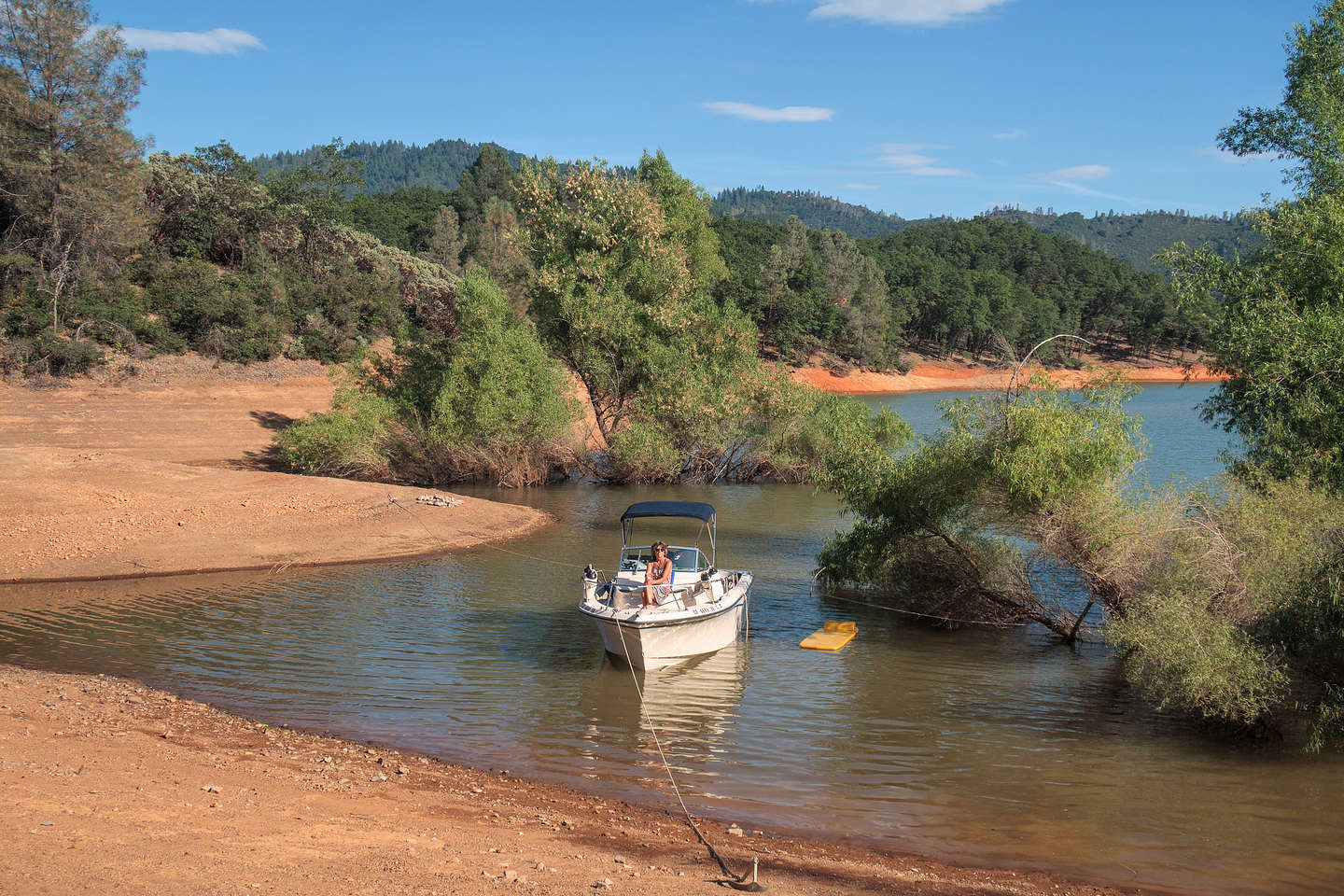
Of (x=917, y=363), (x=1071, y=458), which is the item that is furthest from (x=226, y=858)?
(x=917, y=363)

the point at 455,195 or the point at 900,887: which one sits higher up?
the point at 455,195

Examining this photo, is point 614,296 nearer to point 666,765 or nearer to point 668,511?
point 668,511

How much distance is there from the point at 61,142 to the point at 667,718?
41.8m

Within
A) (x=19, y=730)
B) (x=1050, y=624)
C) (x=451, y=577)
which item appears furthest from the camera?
(x=451, y=577)

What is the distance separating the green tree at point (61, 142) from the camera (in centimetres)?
3906

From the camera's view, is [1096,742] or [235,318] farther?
[235,318]

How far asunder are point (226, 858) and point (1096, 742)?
9.83m

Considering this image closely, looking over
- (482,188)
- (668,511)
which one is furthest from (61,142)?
(482,188)

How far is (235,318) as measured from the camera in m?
45.0

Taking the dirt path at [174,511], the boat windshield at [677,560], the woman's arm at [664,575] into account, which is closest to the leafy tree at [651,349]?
the dirt path at [174,511]

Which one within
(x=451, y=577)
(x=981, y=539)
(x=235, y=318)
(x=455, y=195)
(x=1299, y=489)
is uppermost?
(x=455, y=195)

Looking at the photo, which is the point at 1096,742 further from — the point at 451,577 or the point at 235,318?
the point at 235,318

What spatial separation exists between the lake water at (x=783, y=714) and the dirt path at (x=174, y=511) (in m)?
2.06

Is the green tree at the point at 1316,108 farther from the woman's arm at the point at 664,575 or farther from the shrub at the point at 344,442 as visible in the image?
the shrub at the point at 344,442
